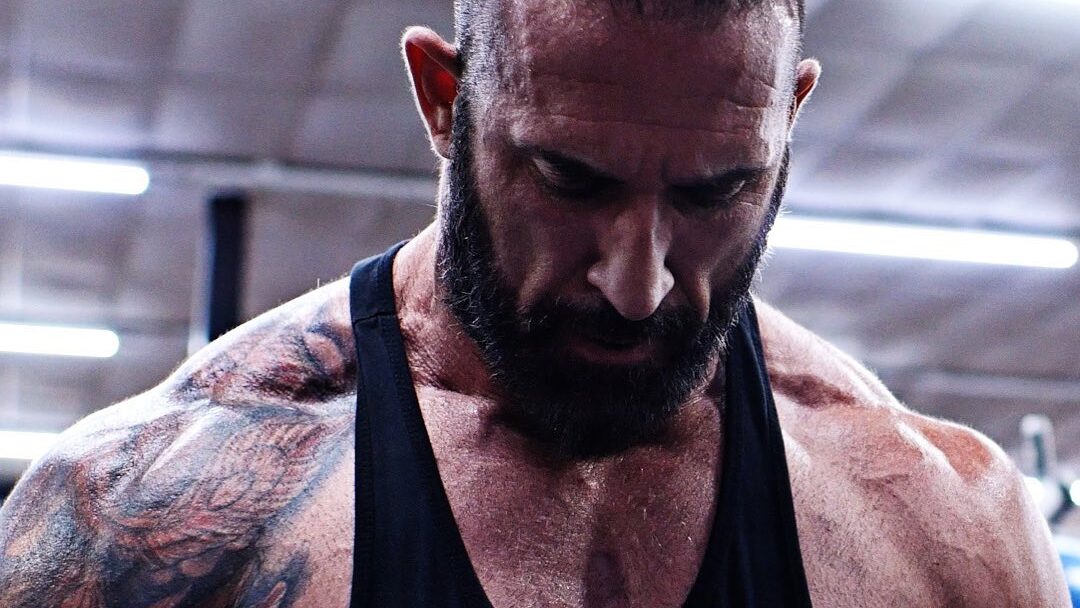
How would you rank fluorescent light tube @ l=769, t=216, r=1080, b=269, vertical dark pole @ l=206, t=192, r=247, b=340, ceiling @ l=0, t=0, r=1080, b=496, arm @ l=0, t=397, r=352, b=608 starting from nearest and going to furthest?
arm @ l=0, t=397, r=352, b=608 → ceiling @ l=0, t=0, r=1080, b=496 → vertical dark pole @ l=206, t=192, r=247, b=340 → fluorescent light tube @ l=769, t=216, r=1080, b=269

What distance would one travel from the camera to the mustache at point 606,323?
49.1 inches

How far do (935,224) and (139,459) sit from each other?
→ 641 centimetres

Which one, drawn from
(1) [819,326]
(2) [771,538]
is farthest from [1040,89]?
(2) [771,538]

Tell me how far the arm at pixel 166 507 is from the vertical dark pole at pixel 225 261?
211 inches

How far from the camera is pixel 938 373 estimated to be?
34.7 feet

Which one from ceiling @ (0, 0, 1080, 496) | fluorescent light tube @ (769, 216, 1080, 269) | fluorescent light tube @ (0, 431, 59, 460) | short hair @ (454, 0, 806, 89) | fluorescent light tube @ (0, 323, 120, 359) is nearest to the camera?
short hair @ (454, 0, 806, 89)

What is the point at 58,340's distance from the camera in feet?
29.8

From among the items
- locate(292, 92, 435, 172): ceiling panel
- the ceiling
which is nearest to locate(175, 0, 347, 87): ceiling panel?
the ceiling

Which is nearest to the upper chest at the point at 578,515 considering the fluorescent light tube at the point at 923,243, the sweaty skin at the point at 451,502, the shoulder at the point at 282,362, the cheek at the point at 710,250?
the sweaty skin at the point at 451,502

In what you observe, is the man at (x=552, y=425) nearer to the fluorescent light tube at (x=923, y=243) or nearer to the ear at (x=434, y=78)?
the ear at (x=434, y=78)

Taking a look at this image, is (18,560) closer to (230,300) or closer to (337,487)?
(337,487)

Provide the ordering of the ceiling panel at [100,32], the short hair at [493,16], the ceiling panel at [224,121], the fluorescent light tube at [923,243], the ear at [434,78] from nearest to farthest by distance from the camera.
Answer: the short hair at [493,16] → the ear at [434,78] → the ceiling panel at [100,32] → the ceiling panel at [224,121] → the fluorescent light tube at [923,243]

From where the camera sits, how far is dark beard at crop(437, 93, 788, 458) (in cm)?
129

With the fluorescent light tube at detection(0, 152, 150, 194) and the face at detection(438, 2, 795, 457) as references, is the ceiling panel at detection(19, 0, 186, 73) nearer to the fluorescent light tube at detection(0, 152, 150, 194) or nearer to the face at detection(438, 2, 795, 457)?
the fluorescent light tube at detection(0, 152, 150, 194)
